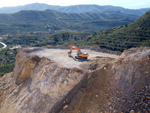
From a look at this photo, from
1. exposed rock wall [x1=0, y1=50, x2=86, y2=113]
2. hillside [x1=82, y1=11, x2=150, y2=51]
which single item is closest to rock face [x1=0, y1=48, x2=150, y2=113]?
exposed rock wall [x1=0, y1=50, x2=86, y2=113]

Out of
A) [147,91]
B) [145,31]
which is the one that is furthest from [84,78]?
[145,31]

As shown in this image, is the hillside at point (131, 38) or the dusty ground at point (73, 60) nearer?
the dusty ground at point (73, 60)

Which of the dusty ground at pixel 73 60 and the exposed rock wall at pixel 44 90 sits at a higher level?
the dusty ground at pixel 73 60

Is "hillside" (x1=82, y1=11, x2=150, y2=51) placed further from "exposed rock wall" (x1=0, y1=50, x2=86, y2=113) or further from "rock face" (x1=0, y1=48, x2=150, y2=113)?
"exposed rock wall" (x1=0, y1=50, x2=86, y2=113)

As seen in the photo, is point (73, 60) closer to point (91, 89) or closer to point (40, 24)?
point (91, 89)

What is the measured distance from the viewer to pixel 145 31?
4547 cm

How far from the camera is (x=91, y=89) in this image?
15.9 meters

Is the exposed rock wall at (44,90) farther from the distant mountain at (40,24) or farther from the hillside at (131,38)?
the distant mountain at (40,24)

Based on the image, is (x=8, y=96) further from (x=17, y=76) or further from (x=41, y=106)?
(x=41, y=106)

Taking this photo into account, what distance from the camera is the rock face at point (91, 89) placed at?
12.8 m

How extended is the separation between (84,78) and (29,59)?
13342 millimetres

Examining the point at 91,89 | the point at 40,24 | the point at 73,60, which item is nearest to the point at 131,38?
the point at 73,60

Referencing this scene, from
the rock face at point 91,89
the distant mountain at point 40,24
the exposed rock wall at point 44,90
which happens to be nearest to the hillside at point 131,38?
the rock face at point 91,89

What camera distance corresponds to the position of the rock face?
12812 millimetres
